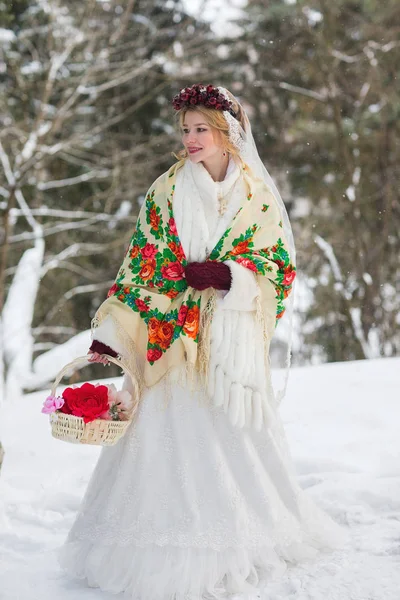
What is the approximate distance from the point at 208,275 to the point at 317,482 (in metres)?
1.68

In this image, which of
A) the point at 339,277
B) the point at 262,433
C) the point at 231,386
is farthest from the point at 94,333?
the point at 339,277

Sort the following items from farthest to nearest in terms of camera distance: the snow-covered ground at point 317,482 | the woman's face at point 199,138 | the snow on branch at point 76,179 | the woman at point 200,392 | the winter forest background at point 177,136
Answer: the snow on branch at point 76,179 → the winter forest background at point 177,136 → the woman's face at point 199,138 → the snow-covered ground at point 317,482 → the woman at point 200,392

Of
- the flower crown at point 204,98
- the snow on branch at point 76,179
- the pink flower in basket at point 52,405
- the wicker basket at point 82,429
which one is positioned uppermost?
the snow on branch at point 76,179

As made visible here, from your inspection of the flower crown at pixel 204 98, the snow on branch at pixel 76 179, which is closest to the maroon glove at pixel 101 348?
the flower crown at pixel 204 98

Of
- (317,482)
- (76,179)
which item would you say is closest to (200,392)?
(317,482)

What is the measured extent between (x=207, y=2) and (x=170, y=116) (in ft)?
6.46

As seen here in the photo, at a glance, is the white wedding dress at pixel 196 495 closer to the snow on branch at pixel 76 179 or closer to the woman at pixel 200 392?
the woman at pixel 200 392

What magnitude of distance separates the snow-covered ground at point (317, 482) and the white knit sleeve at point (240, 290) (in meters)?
0.96

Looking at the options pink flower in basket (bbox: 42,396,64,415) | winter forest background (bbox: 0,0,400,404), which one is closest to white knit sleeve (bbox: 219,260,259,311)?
pink flower in basket (bbox: 42,396,64,415)

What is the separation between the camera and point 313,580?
2.70 m

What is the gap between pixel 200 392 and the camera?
2.77 metres

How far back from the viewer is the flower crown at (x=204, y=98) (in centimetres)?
282

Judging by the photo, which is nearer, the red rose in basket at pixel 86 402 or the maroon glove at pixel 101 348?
the red rose in basket at pixel 86 402

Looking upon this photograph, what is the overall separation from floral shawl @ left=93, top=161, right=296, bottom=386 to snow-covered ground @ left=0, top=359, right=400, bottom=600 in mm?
843
